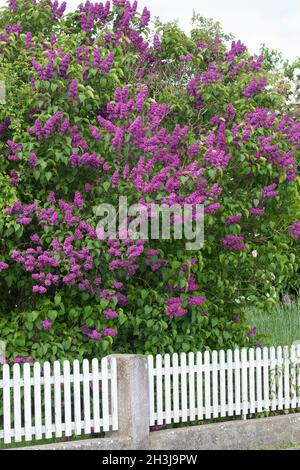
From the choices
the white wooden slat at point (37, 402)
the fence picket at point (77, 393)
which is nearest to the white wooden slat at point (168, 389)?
the fence picket at point (77, 393)

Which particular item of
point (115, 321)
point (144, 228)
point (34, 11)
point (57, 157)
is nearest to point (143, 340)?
point (115, 321)

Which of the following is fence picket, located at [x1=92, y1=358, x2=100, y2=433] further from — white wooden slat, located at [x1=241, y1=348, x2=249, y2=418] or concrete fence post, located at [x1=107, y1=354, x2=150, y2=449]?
white wooden slat, located at [x1=241, y1=348, x2=249, y2=418]

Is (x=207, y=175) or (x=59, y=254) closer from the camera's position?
(x=59, y=254)

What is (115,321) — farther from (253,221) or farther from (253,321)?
(253,321)

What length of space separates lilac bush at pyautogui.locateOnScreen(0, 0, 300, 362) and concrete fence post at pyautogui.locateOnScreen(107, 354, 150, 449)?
436mm

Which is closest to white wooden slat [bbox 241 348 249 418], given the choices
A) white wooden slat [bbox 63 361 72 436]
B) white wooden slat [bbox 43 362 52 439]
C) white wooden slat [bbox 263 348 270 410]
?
white wooden slat [bbox 263 348 270 410]

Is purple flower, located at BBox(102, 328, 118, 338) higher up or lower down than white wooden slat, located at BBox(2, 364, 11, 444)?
higher up

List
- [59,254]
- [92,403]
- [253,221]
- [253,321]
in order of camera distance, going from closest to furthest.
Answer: [59,254] < [92,403] < [253,221] < [253,321]

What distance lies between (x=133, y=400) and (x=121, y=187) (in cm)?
193

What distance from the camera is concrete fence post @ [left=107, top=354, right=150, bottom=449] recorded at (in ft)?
25.0

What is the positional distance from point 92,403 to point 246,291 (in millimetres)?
2208

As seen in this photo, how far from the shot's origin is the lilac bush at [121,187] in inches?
310

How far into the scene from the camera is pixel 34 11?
9281mm

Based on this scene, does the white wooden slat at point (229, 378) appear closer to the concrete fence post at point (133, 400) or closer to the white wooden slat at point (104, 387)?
the concrete fence post at point (133, 400)
